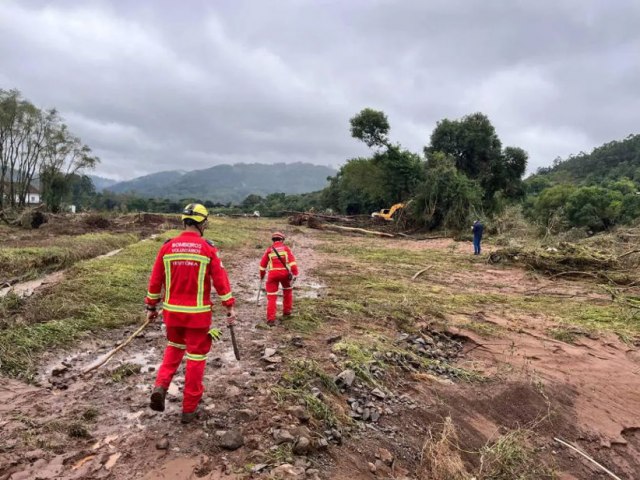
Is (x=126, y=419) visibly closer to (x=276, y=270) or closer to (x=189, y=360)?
(x=189, y=360)

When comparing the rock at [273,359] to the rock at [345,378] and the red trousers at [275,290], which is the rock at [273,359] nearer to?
the rock at [345,378]

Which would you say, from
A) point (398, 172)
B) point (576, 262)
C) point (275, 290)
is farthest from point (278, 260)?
point (398, 172)

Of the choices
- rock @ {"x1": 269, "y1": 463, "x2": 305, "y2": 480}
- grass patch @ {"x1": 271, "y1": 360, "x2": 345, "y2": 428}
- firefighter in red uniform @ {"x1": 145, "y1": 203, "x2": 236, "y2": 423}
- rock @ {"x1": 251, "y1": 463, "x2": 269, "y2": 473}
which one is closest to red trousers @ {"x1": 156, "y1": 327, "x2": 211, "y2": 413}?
firefighter in red uniform @ {"x1": 145, "y1": 203, "x2": 236, "y2": 423}

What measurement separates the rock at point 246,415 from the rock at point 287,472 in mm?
692

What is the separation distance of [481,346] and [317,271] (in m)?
6.07

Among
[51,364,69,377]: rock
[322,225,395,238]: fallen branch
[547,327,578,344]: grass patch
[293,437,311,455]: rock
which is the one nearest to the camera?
[293,437,311,455]: rock

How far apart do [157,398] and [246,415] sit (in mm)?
754

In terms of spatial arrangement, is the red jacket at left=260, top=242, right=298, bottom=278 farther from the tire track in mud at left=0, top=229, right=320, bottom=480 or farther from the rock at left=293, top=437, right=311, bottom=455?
the rock at left=293, top=437, right=311, bottom=455

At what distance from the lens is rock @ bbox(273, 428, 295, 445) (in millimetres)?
3277

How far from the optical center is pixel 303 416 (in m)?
3.60

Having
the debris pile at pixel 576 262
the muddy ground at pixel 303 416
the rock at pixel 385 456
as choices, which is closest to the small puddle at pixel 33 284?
the muddy ground at pixel 303 416

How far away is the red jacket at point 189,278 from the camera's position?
3.60 metres

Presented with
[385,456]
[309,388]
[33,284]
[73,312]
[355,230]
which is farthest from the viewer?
[355,230]

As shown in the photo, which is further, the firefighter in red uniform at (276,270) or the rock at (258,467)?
the firefighter in red uniform at (276,270)
